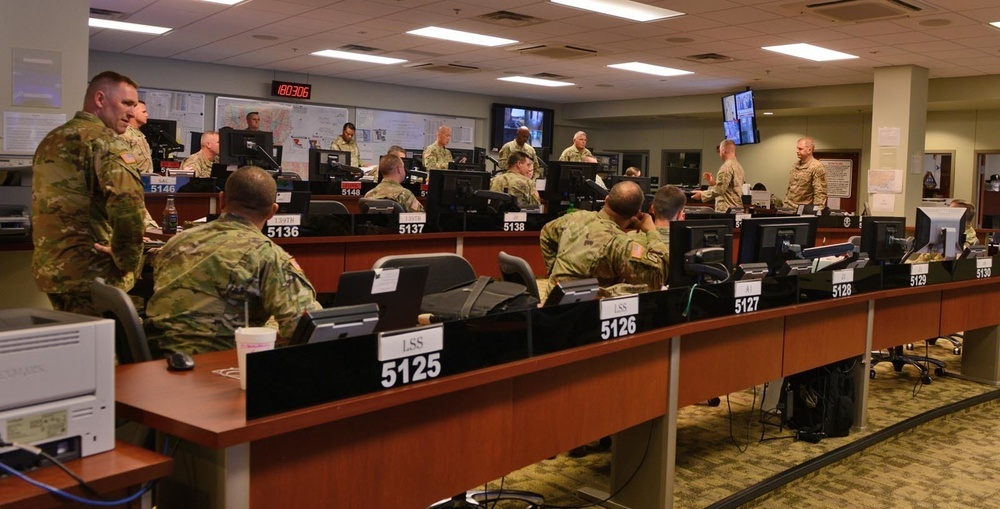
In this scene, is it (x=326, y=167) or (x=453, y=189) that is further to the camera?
(x=326, y=167)

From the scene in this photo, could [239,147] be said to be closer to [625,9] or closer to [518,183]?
[518,183]

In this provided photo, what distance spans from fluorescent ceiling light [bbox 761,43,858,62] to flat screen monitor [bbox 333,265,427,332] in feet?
27.9

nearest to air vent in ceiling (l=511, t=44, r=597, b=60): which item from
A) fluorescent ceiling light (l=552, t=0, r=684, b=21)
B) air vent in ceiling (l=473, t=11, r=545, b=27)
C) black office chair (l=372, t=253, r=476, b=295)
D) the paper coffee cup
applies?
air vent in ceiling (l=473, t=11, r=545, b=27)

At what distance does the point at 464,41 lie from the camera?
10414 millimetres

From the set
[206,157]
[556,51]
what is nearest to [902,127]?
[556,51]

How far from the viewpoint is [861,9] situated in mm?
7688

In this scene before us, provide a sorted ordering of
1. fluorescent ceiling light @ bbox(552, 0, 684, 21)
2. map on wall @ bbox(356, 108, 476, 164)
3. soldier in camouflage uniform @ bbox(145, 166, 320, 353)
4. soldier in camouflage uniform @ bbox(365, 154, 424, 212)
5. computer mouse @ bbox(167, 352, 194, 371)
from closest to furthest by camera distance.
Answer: computer mouse @ bbox(167, 352, 194, 371)
soldier in camouflage uniform @ bbox(145, 166, 320, 353)
soldier in camouflage uniform @ bbox(365, 154, 424, 212)
fluorescent ceiling light @ bbox(552, 0, 684, 21)
map on wall @ bbox(356, 108, 476, 164)

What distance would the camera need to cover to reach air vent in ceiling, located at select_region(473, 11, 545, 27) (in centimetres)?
861

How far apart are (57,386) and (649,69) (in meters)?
11.6

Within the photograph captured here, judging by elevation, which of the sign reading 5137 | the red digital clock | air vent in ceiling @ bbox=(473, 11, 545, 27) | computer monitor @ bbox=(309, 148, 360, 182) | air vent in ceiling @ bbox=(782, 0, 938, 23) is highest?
air vent in ceiling @ bbox=(473, 11, 545, 27)

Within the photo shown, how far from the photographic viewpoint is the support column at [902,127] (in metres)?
11.1

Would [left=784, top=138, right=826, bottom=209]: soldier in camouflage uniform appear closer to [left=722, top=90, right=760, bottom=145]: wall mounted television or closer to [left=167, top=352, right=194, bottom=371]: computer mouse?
[left=722, top=90, right=760, bottom=145]: wall mounted television

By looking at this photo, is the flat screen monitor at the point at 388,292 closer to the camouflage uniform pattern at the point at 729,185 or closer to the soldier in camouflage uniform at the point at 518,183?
the soldier in camouflage uniform at the point at 518,183

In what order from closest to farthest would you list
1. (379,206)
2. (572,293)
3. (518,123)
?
(572,293) < (379,206) < (518,123)
